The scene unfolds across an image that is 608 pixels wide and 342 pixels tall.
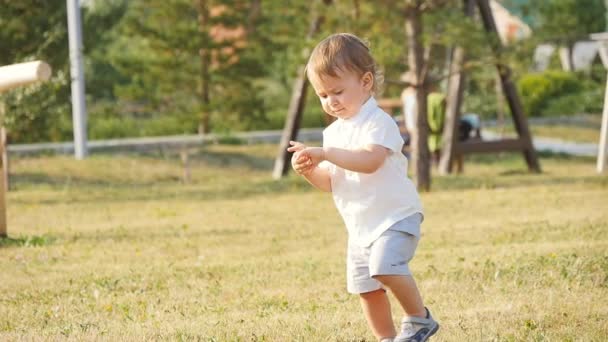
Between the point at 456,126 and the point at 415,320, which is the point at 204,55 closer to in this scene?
the point at 456,126

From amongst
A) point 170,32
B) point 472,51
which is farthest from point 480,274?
point 170,32

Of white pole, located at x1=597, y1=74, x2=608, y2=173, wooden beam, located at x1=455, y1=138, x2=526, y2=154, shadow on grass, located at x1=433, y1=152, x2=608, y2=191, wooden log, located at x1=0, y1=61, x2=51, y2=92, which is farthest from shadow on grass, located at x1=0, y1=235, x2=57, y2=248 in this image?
white pole, located at x1=597, y1=74, x2=608, y2=173

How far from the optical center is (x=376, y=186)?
454 centimetres

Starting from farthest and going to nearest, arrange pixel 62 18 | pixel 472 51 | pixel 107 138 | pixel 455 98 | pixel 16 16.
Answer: pixel 107 138
pixel 62 18
pixel 455 98
pixel 16 16
pixel 472 51

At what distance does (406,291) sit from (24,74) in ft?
8.81

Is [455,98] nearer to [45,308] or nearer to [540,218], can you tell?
[540,218]

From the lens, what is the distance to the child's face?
4500 millimetres

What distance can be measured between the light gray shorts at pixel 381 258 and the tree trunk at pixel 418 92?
9.06m

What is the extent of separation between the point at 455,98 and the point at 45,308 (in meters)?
11.0

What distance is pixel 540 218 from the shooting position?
987 centimetres

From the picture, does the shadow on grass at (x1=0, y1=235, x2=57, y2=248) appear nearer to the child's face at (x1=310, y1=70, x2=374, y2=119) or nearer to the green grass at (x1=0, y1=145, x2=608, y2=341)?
the green grass at (x1=0, y1=145, x2=608, y2=341)

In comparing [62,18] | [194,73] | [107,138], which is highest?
[62,18]

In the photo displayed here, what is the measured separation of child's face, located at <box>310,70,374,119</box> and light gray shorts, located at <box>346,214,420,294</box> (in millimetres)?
539

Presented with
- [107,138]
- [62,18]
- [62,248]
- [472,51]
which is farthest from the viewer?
[107,138]
